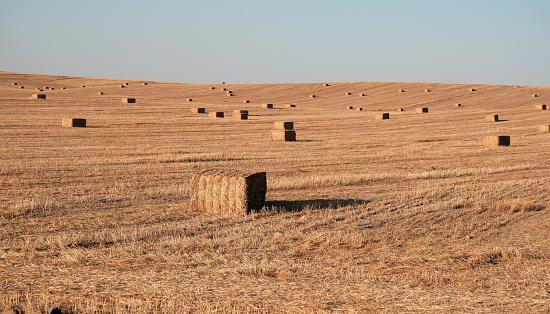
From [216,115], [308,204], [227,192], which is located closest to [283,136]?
[216,115]

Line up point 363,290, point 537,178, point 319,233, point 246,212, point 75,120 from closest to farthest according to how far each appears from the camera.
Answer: point 363,290
point 319,233
point 246,212
point 537,178
point 75,120

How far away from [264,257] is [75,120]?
24.3 meters

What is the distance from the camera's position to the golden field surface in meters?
7.36

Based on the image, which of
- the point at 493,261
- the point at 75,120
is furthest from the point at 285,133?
the point at 493,261

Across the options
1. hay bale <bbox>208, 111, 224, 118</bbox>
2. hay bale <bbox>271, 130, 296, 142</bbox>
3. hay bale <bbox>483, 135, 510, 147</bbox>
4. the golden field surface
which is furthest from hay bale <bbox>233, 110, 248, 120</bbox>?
hay bale <bbox>483, 135, 510, 147</bbox>

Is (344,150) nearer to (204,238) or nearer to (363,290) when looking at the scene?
(204,238)

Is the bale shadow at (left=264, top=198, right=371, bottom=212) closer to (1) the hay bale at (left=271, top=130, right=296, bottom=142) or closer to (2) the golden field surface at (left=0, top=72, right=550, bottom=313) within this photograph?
(2) the golden field surface at (left=0, top=72, right=550, bottom=313)

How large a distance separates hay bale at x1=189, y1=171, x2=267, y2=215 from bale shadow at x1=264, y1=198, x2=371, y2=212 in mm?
386

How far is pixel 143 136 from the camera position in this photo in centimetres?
2948

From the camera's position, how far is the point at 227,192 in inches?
484

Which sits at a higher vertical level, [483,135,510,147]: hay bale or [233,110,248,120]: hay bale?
[233,110,248,120]: hay bale

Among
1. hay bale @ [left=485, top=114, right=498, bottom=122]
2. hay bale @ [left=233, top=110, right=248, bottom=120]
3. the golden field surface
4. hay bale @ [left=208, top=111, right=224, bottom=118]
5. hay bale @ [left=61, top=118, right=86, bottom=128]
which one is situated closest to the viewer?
the golden field surface

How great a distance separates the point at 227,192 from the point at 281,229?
172 centimetres

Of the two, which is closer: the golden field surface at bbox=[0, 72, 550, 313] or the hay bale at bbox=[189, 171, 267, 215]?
the golden field surface at bbox=[0, 72, 550, 313]
